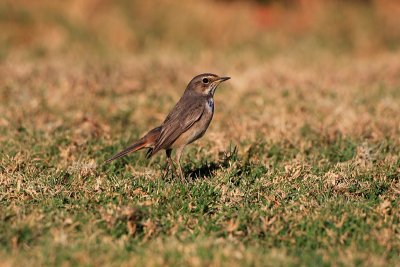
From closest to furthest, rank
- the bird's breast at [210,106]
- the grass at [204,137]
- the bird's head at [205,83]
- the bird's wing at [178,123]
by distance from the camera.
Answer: the grass at [204,137] < the bird's wing at [178,123] < the bird's breast at [210,106] < the bird's head at [205,83]

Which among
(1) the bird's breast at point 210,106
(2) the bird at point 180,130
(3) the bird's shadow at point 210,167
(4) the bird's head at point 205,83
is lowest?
(3) the bird's shadow at point 210,167

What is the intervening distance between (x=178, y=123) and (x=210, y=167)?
2.43ft

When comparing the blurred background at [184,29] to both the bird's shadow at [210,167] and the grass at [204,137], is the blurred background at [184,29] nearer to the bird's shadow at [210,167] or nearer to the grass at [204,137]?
the grass at [204,137]

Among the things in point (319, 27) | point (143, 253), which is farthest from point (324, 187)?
point (319, 27)

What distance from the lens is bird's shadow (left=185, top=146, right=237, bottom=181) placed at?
681cm

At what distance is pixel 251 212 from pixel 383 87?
266 inches

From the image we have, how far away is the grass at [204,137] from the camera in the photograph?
16.6ft

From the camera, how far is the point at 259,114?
376 inches

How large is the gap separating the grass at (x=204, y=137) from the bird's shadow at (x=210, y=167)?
5 cm

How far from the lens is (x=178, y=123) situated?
262 inches

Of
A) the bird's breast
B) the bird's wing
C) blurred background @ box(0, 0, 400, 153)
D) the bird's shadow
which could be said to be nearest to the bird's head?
the bird's breast

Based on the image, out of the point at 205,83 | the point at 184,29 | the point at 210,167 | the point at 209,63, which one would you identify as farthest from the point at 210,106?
the point at 184,29

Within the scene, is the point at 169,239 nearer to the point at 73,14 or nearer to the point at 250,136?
the point at 250,136

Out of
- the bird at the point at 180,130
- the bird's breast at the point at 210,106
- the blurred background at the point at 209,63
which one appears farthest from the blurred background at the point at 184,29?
the bird at the point at 180,130
